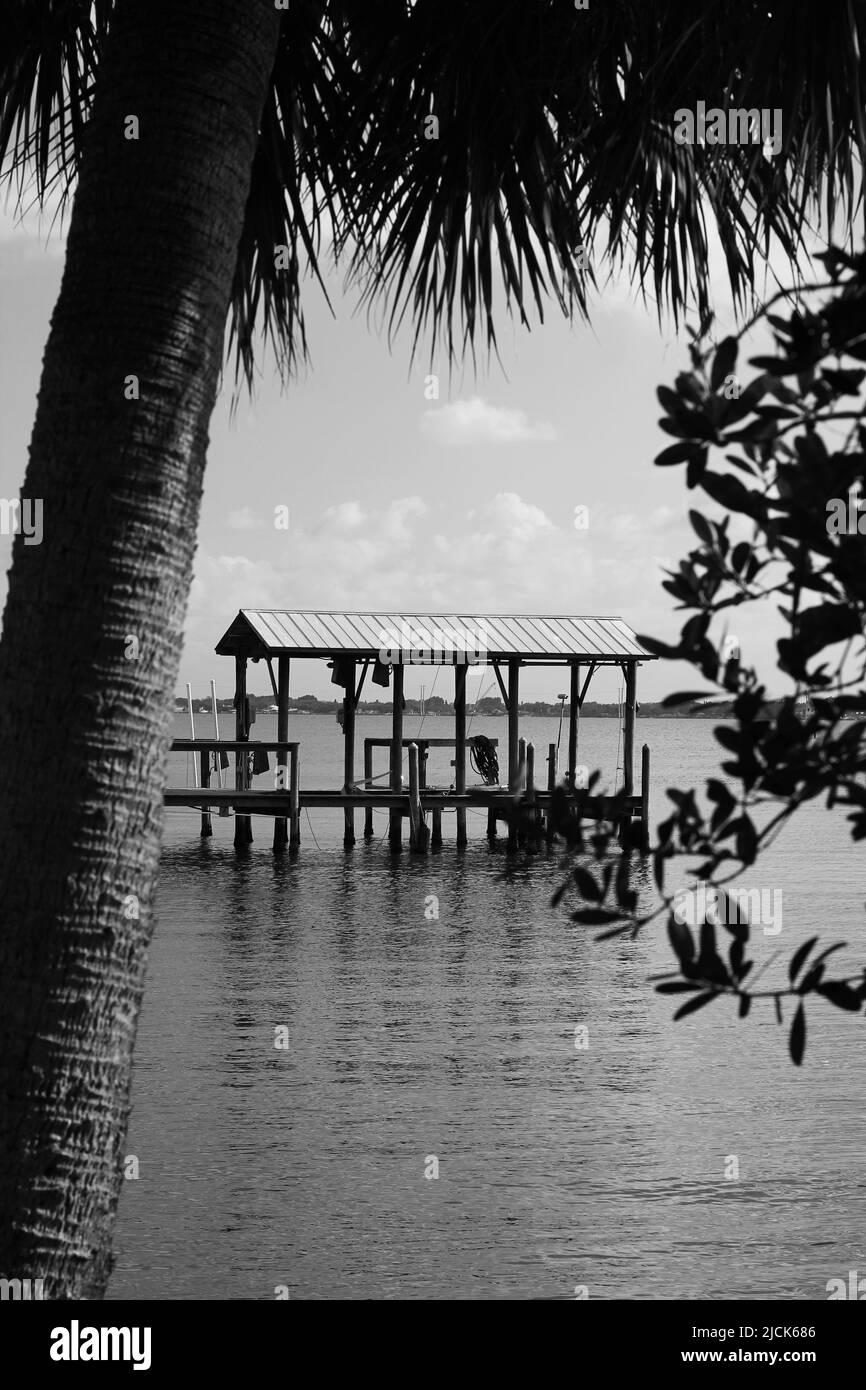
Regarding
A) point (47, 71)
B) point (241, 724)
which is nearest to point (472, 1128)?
point (47, 71)

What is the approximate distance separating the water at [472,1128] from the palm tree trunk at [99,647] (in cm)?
87

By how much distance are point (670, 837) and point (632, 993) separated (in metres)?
13.7

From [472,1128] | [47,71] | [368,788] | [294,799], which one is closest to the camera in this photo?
[47,71]

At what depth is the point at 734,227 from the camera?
15.9ft

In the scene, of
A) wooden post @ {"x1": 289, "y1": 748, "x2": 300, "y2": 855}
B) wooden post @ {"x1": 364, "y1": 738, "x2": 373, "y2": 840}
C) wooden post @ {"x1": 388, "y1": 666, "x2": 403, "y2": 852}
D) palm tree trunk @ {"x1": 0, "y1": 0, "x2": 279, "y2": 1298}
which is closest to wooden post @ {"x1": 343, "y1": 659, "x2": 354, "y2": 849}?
wooden post @ {"x1": 364, "y1": 738, "x2": 373, "y2": 840}

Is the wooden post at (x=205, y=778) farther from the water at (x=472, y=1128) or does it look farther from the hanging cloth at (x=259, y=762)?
the water at (x=472, y=1128)

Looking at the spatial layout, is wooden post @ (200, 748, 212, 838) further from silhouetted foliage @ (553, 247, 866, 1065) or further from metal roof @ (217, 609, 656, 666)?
silhouetted foliage @ (553, 247, 866, 1065)

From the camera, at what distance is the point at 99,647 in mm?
2830

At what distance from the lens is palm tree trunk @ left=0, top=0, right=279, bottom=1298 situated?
2.77 metres

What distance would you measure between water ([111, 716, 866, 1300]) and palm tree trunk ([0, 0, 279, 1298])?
0.87m

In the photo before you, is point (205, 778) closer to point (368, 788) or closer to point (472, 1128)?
point (368, 788)

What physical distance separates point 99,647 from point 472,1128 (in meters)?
7.25

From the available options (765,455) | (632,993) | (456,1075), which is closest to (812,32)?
(765,455)

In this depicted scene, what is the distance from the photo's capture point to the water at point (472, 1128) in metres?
7.08
